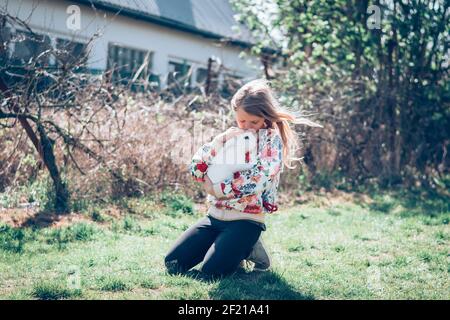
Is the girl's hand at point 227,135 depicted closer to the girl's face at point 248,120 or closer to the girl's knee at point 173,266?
the girl's face at point 248,120

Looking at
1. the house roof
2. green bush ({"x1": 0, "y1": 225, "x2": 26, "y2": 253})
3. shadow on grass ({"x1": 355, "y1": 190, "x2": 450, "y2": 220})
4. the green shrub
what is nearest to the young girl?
the green shrub

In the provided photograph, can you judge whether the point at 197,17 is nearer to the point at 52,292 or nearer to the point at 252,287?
the point at 252,287

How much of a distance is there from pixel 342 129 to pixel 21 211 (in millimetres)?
5110

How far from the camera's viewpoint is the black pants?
13.0 feet

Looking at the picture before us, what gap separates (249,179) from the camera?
4.07 metres

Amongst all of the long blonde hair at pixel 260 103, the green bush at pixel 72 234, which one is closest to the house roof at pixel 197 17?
the green bush at pixel 72 234

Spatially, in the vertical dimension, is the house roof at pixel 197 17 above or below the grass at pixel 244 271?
above

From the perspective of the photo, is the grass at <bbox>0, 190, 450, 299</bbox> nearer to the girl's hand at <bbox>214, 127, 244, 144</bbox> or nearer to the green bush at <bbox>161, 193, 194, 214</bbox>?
the green bush at <bbox>161, 193, 194, 214</bbox>

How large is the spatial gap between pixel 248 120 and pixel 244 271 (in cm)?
112

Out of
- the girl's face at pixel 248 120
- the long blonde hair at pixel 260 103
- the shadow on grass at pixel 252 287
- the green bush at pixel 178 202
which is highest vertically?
the long blonde hair at pixel 260 103

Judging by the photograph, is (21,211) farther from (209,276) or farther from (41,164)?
(209,276)

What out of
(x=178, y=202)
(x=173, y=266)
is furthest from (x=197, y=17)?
(x=173, y=266)

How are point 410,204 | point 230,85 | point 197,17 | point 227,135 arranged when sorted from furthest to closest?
1. point 197,17
2. point 230,85
3. point 410,204
4. point 227,135

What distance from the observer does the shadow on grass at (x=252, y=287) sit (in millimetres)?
3607
